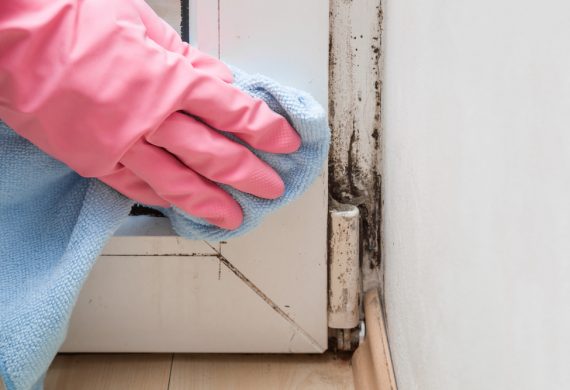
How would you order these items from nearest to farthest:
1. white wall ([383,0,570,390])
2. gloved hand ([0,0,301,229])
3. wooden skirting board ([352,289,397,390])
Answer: white wall ([383,0,570,390]) < gloved hand ([0,0,301,229]) < wooden skirting board ([352,289,397,390])

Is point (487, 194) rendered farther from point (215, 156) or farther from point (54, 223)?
point (54, 223)

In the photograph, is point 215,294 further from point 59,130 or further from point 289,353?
point 59,130

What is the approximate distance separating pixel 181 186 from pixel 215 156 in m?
0.04

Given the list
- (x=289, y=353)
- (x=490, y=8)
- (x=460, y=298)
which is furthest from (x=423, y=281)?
(x=289, y=353)

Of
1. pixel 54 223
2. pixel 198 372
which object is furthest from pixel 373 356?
pixel 54 223

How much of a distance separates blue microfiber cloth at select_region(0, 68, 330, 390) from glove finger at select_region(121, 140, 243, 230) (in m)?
0.01

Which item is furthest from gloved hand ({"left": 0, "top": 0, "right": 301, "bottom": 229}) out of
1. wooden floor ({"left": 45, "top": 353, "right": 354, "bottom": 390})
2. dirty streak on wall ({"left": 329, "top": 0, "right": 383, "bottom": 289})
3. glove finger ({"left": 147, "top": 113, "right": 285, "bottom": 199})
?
wooden floor ({"left": 45, "top": 353, "right": 354, "bottom": 390})

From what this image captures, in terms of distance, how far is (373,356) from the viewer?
0.68 m

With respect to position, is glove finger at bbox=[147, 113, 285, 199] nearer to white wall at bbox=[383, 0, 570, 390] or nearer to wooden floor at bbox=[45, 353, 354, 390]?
white wall at bbox=[383, 0, 570, 390]

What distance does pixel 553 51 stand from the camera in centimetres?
23

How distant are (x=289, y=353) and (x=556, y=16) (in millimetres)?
601

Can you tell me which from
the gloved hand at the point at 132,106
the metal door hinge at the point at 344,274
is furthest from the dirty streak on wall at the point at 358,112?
the gloved hand at the point at 132,106

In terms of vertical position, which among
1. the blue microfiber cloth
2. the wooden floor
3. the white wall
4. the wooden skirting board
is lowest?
the wooden floor

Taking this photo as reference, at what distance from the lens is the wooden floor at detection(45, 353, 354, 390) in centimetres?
73
